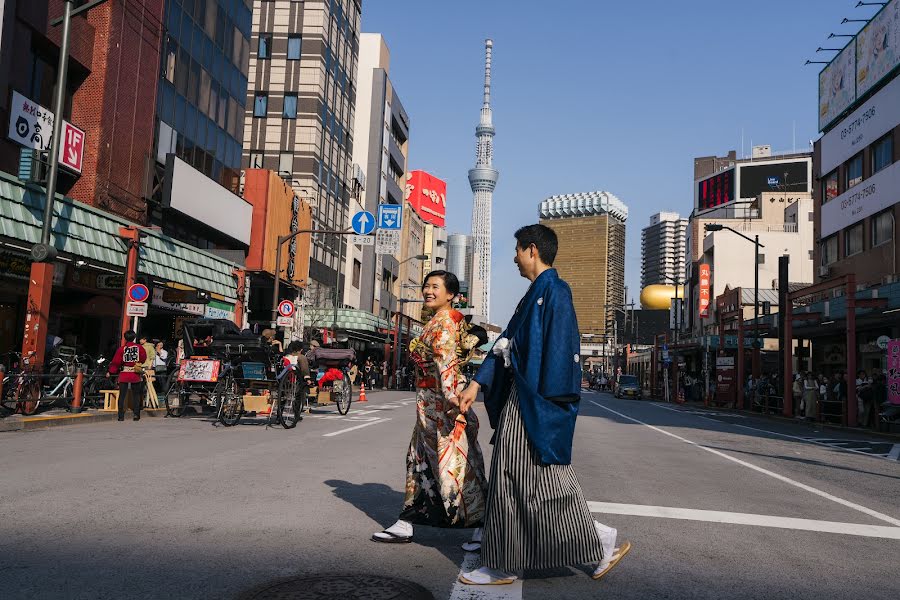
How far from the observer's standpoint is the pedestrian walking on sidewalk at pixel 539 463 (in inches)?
156

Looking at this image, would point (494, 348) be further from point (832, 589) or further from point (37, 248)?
point (37, 248)

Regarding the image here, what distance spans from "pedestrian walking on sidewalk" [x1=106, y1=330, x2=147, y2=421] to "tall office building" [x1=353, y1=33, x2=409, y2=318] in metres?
46.9

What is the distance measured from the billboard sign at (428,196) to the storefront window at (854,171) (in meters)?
61.4

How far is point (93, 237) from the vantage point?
1959 cm

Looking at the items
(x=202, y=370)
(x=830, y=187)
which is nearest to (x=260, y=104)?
(x=830, y=187)

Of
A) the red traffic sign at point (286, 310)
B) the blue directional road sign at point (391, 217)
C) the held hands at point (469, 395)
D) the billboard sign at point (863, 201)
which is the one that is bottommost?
the held hands at point (469, 395)

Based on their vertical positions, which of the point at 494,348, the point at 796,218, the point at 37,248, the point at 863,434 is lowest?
the point at 863,434

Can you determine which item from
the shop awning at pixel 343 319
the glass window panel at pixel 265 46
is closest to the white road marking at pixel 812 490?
the shop awning at pixel 343 319

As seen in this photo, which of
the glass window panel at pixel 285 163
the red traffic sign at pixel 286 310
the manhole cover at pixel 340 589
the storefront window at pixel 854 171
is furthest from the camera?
the glass window panel at pixel 285 163

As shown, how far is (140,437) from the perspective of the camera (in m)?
11.8

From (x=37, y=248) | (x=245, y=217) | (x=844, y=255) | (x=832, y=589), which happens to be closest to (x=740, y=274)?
(x=844, y=255)

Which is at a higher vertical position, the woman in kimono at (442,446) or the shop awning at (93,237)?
the shop awning at (93,237)

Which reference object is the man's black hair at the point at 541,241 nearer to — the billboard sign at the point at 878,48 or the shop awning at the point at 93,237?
the shop awning at the point at 93,237

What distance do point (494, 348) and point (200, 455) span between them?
632cm
